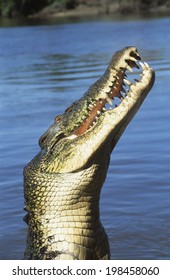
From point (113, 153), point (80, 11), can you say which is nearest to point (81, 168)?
point (113, 153)

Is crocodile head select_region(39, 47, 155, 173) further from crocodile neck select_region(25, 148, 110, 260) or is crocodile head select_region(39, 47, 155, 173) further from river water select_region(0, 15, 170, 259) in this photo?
river water select_region(0, 15, 170, 259)

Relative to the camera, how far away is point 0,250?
29.6ft

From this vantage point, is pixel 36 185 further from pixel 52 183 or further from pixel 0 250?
pixel 0 250

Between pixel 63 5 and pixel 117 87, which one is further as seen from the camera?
pixel 63 5

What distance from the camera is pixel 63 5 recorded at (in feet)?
319

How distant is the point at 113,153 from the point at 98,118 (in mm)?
6797

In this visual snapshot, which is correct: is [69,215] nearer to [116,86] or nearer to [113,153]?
[116,86]

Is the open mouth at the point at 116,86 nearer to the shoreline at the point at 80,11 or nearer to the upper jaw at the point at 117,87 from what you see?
the upper jaw at the point at 117,87

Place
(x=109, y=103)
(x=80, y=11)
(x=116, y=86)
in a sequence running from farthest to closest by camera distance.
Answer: (x=80, y=11)
(x=116, y=86)
(x=109, y=103)

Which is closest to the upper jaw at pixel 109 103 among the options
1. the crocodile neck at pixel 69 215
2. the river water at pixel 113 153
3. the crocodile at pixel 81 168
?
the crocodile at pixel 81 168

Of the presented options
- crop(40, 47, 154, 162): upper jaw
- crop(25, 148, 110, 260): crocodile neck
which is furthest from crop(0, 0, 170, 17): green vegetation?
crop(25, 148, 110, 260): crocodile neck
